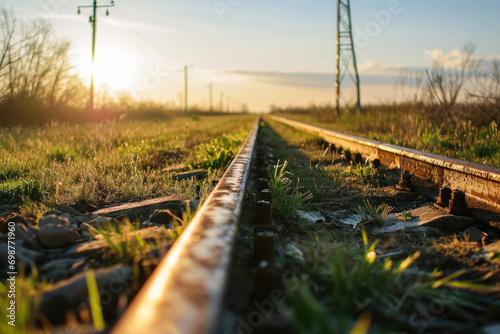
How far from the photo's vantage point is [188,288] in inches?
35.4

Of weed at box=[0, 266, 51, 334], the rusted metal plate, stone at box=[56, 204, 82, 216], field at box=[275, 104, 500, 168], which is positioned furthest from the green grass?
field at box=[275, 104, 500, 168]

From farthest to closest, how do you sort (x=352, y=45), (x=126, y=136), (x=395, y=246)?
(x=352, y=45)
(x=126, y=136)
(x=395, y=246)

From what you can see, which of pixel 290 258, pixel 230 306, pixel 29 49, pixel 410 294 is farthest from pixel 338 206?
pixel 29 49

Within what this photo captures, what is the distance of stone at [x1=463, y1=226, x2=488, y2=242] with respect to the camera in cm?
204

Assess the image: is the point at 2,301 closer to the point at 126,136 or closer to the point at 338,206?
the point at 338,206

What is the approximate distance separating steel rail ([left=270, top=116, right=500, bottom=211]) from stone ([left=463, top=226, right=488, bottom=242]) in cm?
39

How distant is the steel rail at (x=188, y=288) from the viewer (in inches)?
30.2

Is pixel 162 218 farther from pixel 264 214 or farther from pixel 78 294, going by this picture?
pixel 78 294

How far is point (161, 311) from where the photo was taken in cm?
81

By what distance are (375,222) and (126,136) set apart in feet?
22.6

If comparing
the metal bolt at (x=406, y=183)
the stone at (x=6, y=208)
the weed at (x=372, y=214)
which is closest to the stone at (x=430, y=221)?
the weed at (x=372, y=214)

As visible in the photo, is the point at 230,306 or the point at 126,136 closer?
the point at 230,306

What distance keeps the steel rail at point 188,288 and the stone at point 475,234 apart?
57.8 inches

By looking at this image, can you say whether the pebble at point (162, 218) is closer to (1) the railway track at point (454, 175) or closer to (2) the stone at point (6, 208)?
(2) the stone at point (6, 208)
